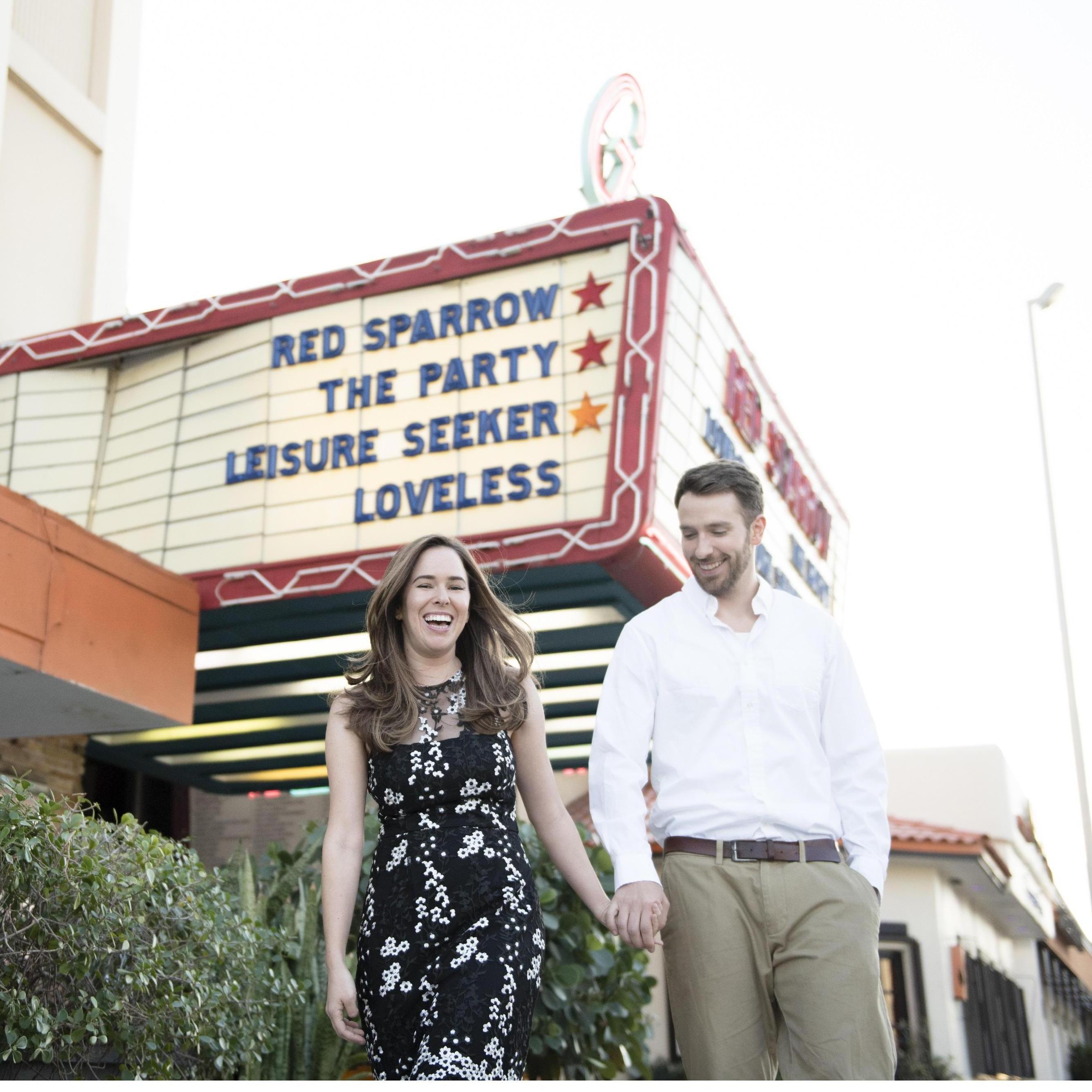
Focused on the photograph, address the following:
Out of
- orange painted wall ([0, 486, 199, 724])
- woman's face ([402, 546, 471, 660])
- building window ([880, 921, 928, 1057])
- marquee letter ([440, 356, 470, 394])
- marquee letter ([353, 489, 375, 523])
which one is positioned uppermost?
marquee letter ([440, 356, 470, 394])

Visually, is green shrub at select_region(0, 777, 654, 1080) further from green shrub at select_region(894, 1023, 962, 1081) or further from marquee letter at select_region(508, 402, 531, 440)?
green shrub at select_region(894, 1023, 962, 1081)

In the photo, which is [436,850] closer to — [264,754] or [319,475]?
[319,475]

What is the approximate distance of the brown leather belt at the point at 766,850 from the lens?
352 cm

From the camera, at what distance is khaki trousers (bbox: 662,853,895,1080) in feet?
11.1

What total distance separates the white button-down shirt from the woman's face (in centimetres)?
47

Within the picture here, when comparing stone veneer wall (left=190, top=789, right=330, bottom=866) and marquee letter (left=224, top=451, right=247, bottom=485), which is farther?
stone veneer wall (left=190, top=789, right=330, bottom=866)

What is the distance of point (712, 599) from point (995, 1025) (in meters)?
20.1

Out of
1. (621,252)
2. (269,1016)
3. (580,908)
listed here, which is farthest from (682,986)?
(621,252)

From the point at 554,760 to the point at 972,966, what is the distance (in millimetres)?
9042

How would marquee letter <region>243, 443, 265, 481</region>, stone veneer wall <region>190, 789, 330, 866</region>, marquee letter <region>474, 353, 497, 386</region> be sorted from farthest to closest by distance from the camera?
stone veneer wall <region>190, 789, 330, 866</region> < marquee letter <region>243, 443, 265, 481</region> < marquee letter <region>474, 353, 497, 386</region>

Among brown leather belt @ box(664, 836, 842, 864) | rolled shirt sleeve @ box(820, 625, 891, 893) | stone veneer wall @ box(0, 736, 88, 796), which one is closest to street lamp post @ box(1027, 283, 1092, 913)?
stone veneer wall @ box(0, 736, 88, 796)

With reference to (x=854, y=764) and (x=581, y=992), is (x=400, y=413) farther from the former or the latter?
(x=854, y=764)

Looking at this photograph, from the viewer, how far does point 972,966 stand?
65.2ft

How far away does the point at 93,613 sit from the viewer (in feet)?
31.6
